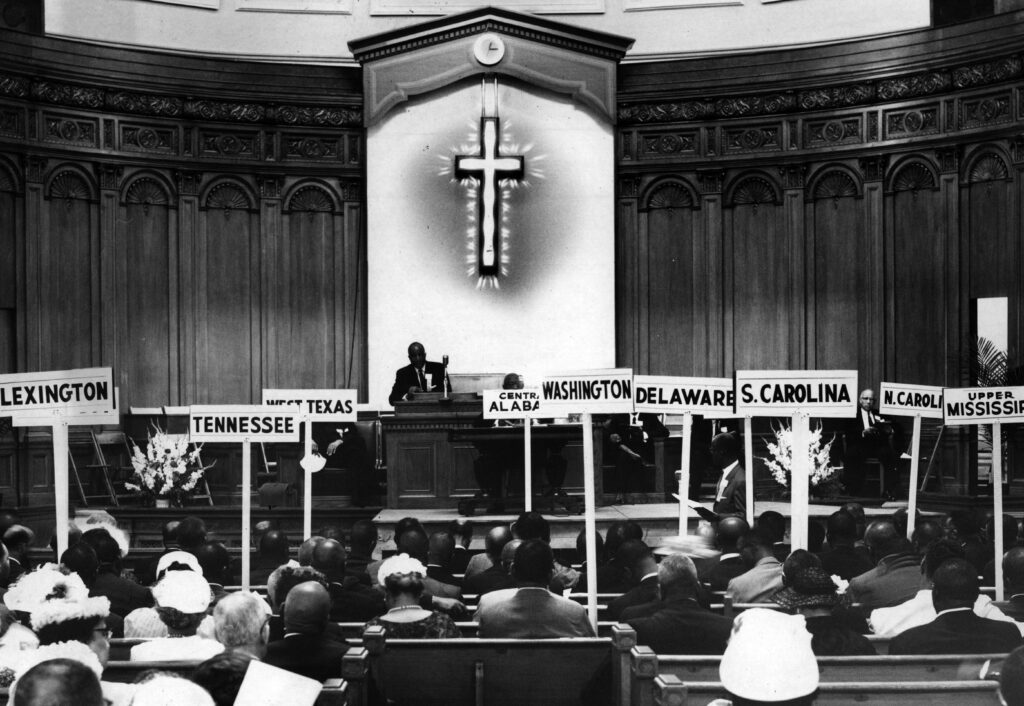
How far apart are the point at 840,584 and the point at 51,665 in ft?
13.7

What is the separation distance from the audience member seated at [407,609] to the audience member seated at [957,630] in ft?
5.63

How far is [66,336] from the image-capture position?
12.6m

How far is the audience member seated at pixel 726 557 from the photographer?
19.9 feet

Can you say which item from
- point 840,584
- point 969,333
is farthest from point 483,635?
point 969,333

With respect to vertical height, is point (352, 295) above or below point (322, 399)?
above

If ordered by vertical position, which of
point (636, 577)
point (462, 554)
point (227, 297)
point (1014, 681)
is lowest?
point (462, 554)

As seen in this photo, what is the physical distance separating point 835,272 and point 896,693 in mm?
10173

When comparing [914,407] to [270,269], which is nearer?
[914,407]

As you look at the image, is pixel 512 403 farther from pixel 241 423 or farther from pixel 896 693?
pixel 896 693

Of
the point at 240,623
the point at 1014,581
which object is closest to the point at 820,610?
the point at 1014,581

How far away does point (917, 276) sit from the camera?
41.3 feet

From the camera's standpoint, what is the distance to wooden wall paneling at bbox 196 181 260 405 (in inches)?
527

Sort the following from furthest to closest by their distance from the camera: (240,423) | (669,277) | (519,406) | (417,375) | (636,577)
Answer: (669,277) < (417,375) < (519,406) < (240,423) < (636,577)

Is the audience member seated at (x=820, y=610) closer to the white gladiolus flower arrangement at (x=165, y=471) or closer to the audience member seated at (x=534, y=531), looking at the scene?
the audience member seated at (x=534, y=531)
